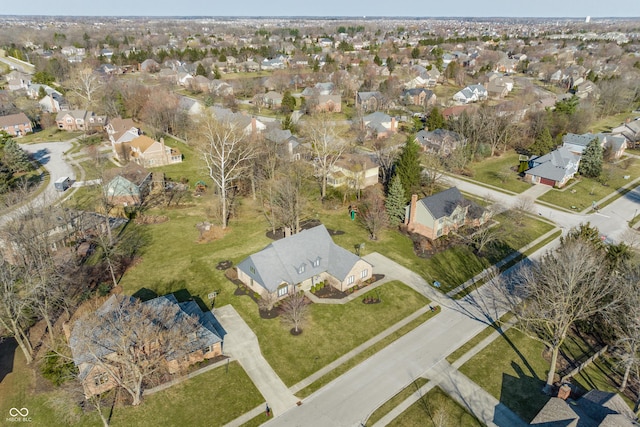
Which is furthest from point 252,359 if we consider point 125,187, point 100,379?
point 125,187

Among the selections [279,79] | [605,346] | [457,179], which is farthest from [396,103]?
[605,346]

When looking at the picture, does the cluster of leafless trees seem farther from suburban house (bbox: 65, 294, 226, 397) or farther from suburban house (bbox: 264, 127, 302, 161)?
suburban house (bbox: 264, 127, 302, 161)

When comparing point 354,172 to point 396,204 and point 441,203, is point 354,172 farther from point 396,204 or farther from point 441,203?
point 441,203

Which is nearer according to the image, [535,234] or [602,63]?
[535,234]

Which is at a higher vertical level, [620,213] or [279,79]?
[279,79]

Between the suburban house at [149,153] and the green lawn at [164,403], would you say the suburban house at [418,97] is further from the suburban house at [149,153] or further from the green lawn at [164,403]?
the green lawn at [164,403]

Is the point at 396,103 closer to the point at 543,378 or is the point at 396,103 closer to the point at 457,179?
the point at 457,179
